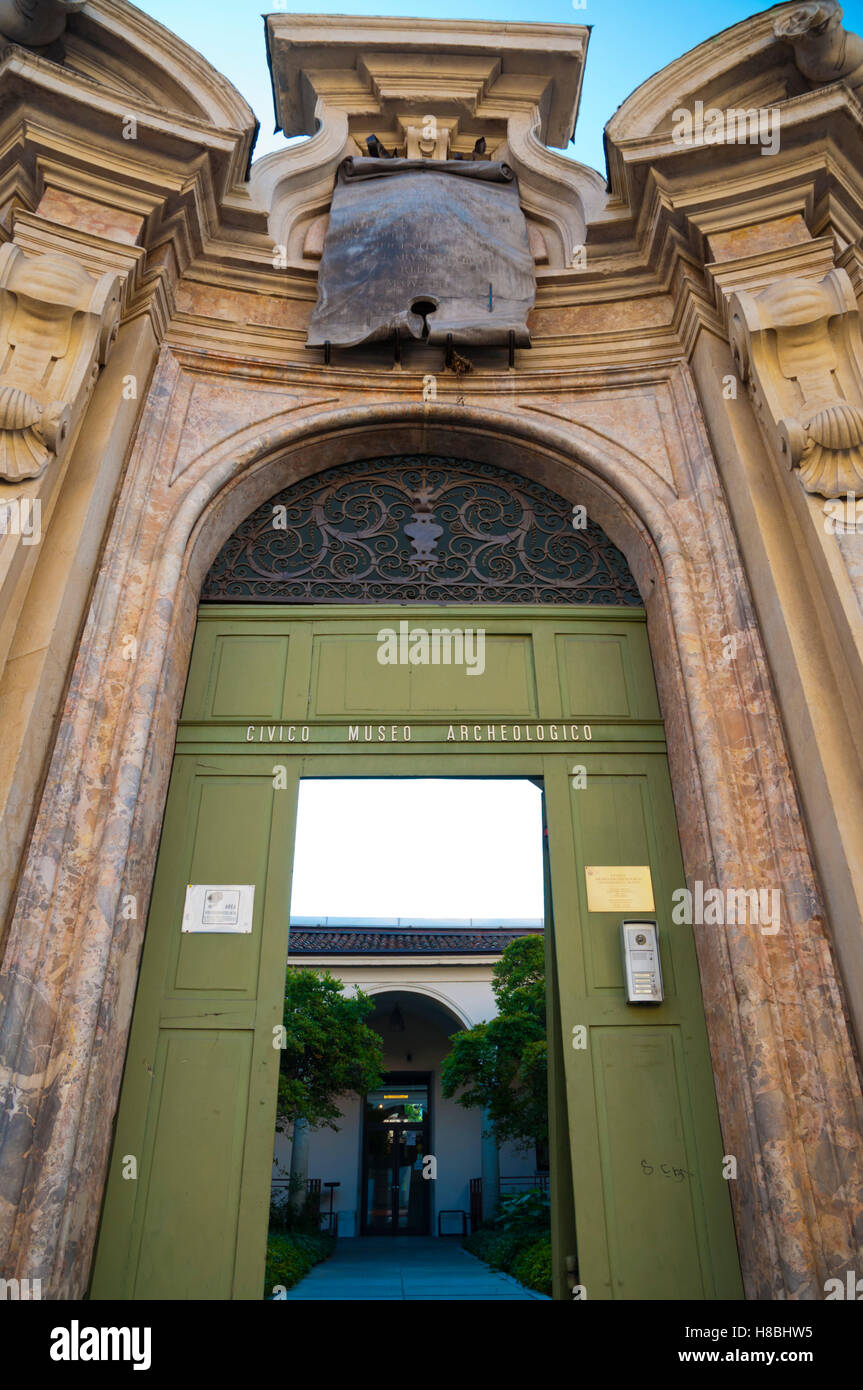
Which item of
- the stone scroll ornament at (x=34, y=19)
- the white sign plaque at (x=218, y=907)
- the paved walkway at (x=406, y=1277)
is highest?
the stone scroll ornament at (x=34, y=19)

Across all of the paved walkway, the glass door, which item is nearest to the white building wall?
the glass door

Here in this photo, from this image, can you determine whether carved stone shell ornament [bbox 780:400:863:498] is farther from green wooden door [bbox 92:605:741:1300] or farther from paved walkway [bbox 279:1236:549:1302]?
paved walkway [bbox 279:1236:549:1302]

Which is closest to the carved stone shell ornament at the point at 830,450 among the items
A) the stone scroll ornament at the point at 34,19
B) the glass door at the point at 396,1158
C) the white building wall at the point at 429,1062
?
the stone scroll ornament at the point at 34,19

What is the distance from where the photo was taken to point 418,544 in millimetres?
5445

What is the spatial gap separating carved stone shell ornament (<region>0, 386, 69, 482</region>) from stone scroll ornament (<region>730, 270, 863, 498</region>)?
3398 mm

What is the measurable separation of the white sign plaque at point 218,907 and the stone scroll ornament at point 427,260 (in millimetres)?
3319

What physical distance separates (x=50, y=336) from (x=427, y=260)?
2459 mm

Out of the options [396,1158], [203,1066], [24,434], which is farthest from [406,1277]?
[396,1158]

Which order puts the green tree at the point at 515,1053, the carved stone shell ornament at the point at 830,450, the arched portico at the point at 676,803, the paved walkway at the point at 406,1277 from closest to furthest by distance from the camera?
the arched portico at the point at 676,803 < the carved stone shell ornament at the point at 830,450 < the paved walkway at the point at 406,1277 < the green tree at the point at 515,1053

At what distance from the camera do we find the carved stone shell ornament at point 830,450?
13.8ft

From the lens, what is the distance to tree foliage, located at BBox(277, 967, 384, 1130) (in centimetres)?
1304

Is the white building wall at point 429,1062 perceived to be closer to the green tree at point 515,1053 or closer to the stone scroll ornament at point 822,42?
the green tree at point 515,1053

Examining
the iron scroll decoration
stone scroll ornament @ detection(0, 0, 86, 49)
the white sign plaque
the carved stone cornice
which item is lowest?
the white sign plaque
